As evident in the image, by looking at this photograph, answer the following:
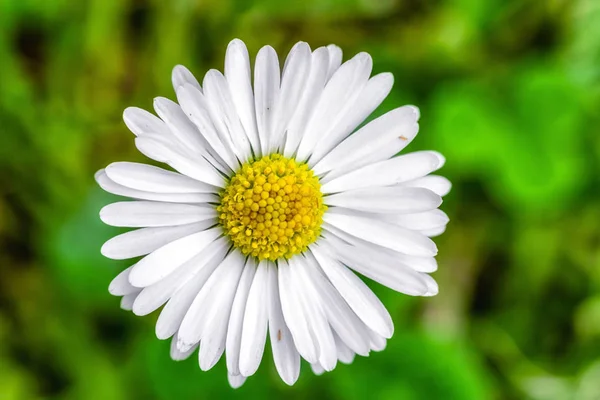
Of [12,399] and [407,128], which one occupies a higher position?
[407,128]

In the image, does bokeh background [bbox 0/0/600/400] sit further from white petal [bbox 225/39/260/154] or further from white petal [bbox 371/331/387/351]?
white petal [bbox 225/39/260/154]

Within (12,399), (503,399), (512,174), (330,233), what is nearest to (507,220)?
(512,174)

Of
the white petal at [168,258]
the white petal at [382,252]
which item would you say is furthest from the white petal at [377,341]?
the white petal at [168,258]

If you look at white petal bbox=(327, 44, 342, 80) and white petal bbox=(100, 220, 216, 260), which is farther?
white petal bbox=(327, 44, 342, 80)

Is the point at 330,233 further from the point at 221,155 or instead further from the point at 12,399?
the point at 12,399

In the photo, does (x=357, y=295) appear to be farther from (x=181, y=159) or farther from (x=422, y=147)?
(x=422, y=147)

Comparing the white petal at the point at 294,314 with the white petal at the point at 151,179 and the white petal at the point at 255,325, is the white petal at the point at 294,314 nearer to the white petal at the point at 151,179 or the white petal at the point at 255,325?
the white petal at the point at 255,325

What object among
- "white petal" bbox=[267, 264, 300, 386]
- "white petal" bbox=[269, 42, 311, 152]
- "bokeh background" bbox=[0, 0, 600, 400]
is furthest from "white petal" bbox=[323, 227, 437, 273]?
"bokeh background" bbox=[0, 0, 600, 400]

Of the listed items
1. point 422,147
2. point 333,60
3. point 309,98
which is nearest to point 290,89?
point 309,98
